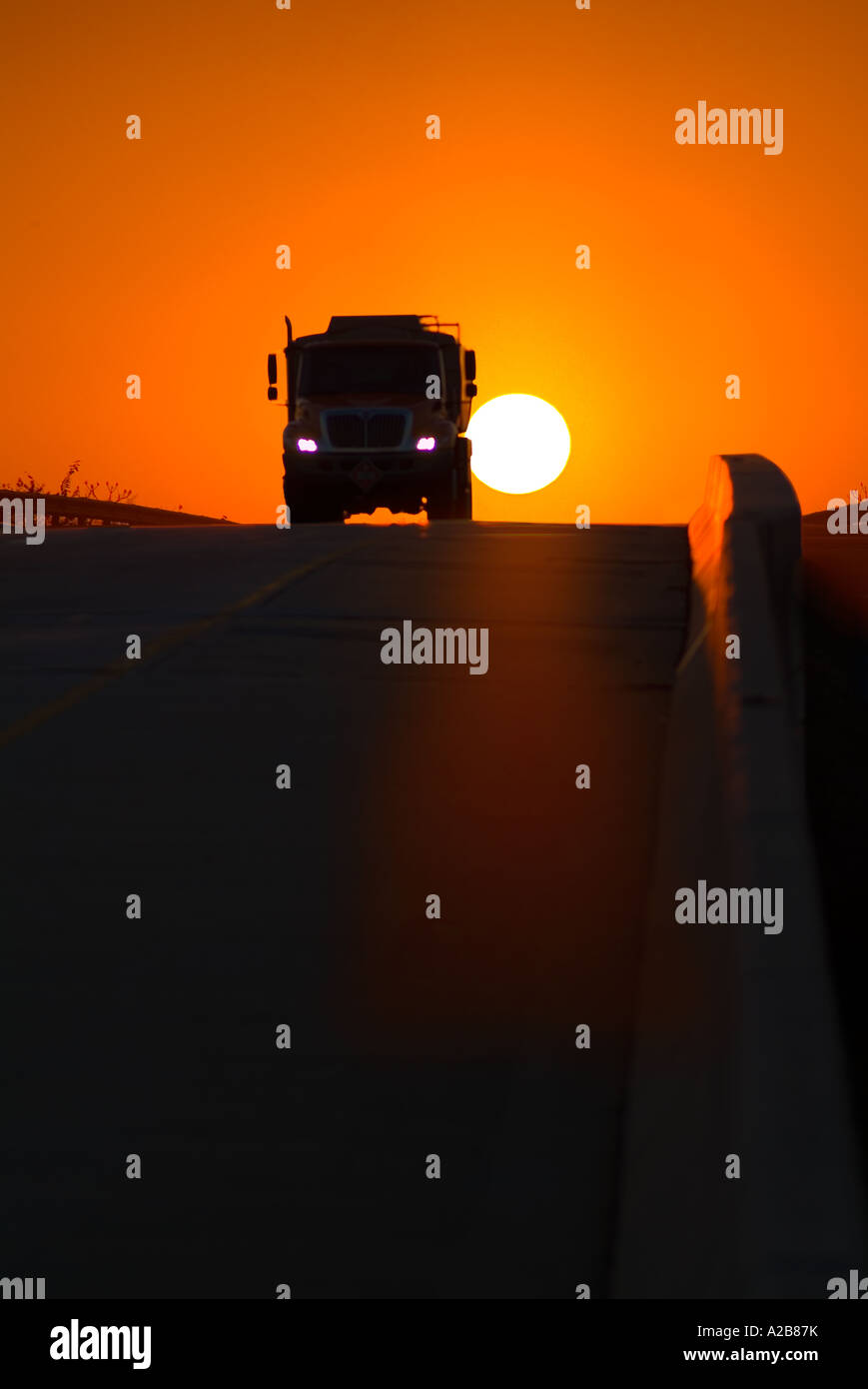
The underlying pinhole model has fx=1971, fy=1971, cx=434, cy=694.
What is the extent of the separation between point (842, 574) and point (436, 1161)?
425 inches

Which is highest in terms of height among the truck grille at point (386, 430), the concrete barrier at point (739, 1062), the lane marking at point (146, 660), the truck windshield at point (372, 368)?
the truck windshield at point (372, 368)

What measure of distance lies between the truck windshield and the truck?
0.05 ft

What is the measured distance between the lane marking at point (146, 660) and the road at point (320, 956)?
1.3 inches

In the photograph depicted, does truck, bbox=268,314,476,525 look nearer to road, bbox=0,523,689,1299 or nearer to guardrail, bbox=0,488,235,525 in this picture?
guardrail, bbox=0,488,235,525

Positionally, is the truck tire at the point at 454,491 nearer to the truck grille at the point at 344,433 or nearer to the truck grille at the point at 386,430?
the truck grille at the point at 386,430

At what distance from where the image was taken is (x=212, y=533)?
21312 mm

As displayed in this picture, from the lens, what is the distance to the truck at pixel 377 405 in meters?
28.6

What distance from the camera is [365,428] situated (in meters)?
29.1

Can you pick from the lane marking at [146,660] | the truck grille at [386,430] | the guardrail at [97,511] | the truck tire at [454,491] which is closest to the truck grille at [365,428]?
the truck grille at [386,430]

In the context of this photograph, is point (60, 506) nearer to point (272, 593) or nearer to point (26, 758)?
point (272, 593)

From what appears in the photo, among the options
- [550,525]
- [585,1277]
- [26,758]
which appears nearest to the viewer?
[585,1277]

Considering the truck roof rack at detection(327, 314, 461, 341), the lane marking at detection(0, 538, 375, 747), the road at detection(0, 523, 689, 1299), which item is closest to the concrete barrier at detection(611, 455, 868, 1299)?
the road at detection(0, 523, 689, 1299)

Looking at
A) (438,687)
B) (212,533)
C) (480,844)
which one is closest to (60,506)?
(212,533)
